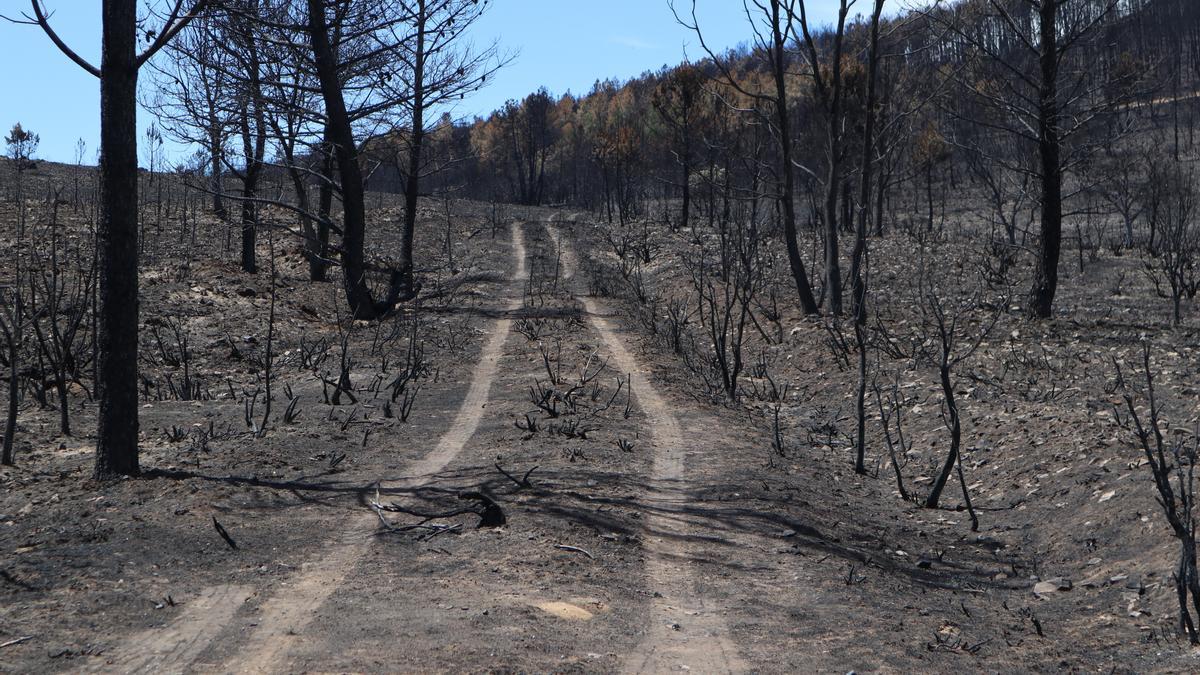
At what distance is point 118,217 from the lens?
7770 mm

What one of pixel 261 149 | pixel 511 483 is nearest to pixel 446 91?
pixel 261 149

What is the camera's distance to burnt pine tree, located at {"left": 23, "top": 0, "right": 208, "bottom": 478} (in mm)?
7695

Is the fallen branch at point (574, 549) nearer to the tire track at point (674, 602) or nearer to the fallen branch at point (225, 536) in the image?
the tire track at point (674, 602)

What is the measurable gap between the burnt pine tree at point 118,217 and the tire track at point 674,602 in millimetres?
4634

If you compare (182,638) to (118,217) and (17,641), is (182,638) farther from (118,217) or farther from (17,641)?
(118,217)

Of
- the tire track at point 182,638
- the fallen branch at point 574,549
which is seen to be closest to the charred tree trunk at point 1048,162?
the fallen branch at point 574,549

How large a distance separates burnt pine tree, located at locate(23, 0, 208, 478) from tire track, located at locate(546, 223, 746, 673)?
182 inches

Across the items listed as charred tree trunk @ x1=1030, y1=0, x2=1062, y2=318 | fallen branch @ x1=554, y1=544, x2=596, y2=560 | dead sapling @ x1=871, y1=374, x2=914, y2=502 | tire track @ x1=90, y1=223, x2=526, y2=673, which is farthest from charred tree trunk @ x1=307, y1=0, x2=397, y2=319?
charred tree trunk @ x1=1030, y1=0, x2=1062, y2=318

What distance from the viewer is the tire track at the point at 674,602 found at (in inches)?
202

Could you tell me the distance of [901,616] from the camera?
242 inches

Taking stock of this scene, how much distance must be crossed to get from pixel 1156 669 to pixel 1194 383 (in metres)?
8.19

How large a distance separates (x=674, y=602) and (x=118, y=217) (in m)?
5.53

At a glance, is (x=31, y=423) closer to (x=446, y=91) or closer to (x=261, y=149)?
(x=446, y=91)

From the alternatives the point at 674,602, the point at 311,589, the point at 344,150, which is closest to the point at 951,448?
the point at 674,602
